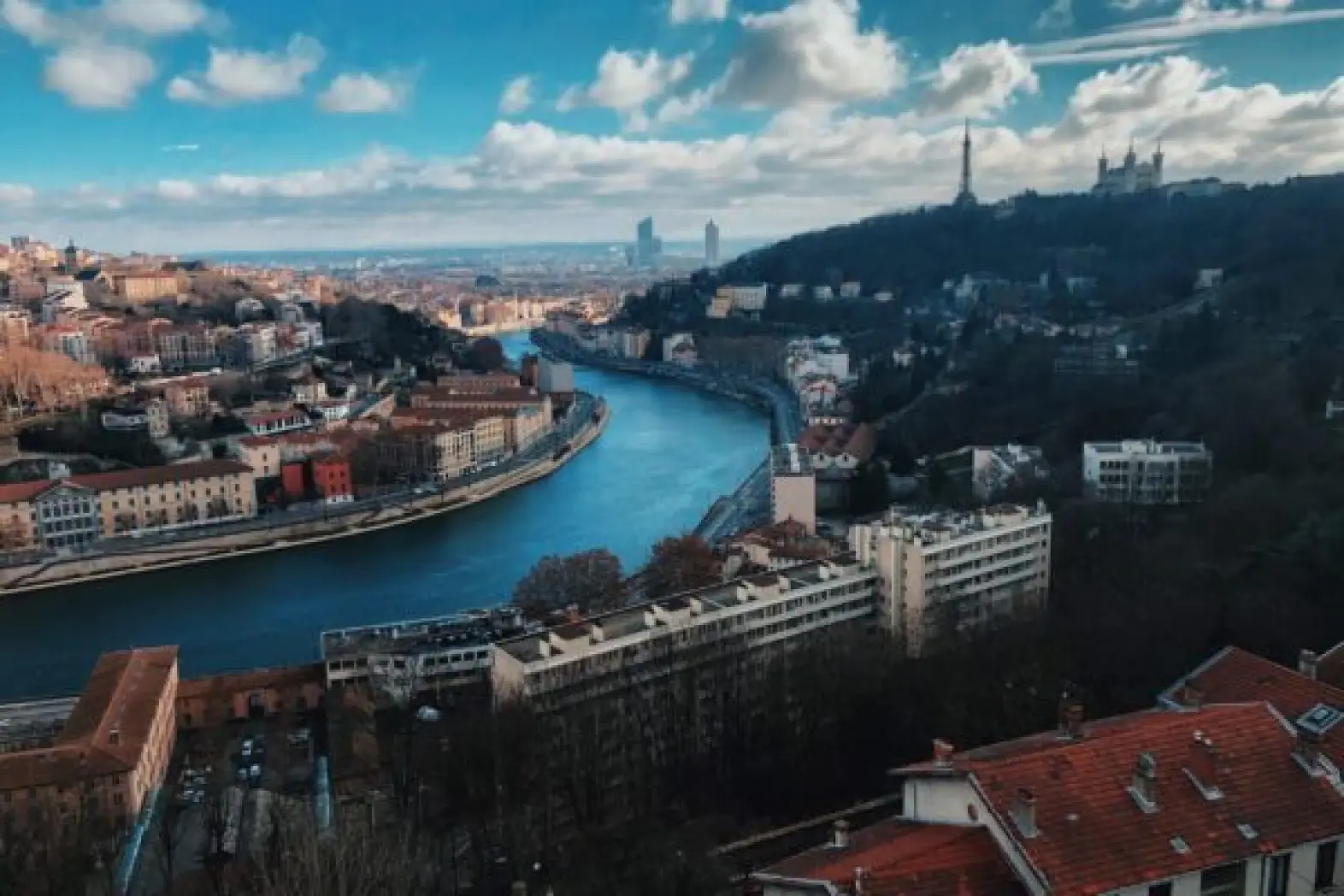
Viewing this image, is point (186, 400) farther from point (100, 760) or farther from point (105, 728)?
point (100, 760)

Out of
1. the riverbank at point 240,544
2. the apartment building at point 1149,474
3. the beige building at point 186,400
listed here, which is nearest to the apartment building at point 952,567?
the apartment building at point 1149,474

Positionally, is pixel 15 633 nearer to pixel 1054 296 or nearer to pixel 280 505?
pixel 280 505

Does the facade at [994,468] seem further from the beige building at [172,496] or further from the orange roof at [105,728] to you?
the beige building at [172,496]

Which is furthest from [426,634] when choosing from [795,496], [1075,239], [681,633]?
[1075,239]

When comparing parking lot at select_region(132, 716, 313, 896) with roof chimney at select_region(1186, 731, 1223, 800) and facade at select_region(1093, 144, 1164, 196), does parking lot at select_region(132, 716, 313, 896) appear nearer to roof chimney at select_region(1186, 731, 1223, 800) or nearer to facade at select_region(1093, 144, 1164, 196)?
roof chimney at select_region(1186, 731, 1223, 800)

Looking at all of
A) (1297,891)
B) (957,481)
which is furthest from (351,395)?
(1297,891)

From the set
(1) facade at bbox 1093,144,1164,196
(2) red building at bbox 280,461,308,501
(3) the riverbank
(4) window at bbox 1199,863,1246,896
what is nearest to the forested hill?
(1) facade at bbox 1093,144,1164,196
